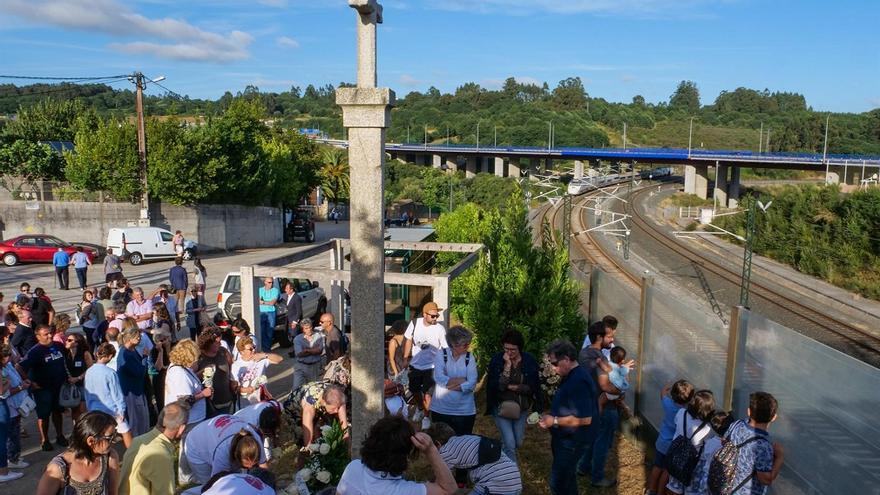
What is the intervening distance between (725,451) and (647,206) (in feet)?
196

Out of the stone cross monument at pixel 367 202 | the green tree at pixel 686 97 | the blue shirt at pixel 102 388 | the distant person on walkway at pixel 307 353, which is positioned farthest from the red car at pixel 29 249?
the green tree at pixel 686 97

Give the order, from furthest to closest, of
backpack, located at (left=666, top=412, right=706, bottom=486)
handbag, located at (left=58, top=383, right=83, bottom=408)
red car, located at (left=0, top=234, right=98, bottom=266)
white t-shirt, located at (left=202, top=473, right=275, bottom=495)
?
red car, located at (left=0, top=234, right=98, bottom=266) → handbag, located at (left=58, top=383, right=83, bottom=408) → backpack, located at (left=666, top=412, right=706, bottom=486) → white t-shirt, located at (left=202, top=473, right=275, bottom=495)

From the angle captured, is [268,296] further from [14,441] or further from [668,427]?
[668,427]

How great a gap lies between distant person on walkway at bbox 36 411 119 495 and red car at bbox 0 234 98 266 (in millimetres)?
22960

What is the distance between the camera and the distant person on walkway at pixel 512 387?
6094 mm

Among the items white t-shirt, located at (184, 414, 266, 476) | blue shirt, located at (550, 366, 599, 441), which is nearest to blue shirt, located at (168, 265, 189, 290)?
white t-shirt, located at (184, 414, 266, 476)

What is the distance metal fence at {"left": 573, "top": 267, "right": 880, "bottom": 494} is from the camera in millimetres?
4480

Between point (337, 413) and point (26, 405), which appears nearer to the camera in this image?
point (337, 413)

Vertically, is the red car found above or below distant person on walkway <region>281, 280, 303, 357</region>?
below

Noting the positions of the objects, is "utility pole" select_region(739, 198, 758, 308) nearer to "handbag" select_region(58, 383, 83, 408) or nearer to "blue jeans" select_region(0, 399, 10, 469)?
"handbag" select_region(58, 383, 83, 408)

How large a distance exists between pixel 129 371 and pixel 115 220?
2576cm

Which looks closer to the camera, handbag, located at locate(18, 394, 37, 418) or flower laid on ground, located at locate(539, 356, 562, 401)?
handbag, located at locate(18, 394, 37, 418)

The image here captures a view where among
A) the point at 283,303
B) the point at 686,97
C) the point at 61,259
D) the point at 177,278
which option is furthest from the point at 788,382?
the point at 686,97

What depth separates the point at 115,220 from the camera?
29.9m
